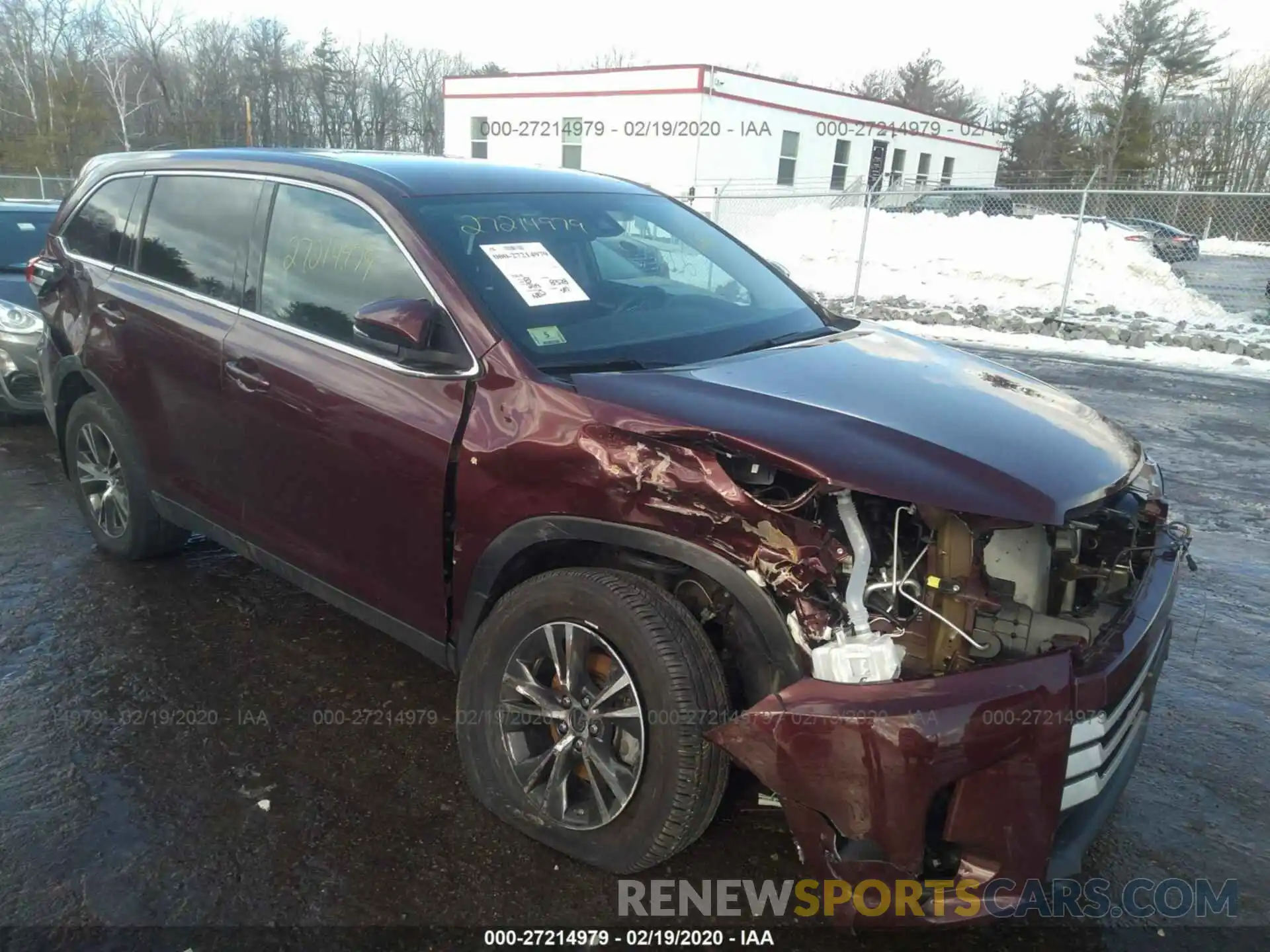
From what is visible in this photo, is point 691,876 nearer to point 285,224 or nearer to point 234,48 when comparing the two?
point 285,224

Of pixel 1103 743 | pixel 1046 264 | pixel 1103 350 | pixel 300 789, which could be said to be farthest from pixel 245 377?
pixel 1046 264

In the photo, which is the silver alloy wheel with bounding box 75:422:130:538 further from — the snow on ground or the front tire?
the snow on ground

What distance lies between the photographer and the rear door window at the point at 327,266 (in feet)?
10.1

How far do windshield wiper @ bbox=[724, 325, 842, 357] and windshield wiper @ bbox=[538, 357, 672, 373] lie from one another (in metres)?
0.32

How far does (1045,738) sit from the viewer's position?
6.68ft

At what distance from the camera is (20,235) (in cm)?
764

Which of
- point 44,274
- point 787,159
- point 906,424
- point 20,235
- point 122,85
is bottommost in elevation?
point 20,235

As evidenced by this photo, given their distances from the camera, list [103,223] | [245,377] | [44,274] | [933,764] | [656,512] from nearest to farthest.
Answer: [933,764]
[656,512]
[245,377]
[103,223]
[44,274]

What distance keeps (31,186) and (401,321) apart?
31.6 m

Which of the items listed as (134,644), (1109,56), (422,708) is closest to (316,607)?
(134,644)

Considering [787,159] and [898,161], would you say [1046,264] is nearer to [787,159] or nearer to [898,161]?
[787,159]

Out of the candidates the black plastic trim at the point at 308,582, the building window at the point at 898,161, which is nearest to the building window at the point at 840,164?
the building window at the point at 898,161

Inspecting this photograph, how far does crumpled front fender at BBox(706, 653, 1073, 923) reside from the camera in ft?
6.61

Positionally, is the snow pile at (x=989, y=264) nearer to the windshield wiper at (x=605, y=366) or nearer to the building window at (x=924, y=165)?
the building window at (x=924, y=165)
